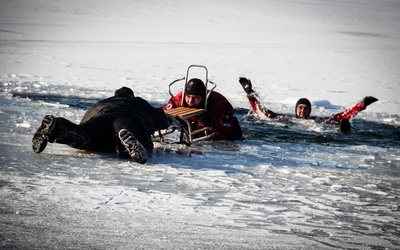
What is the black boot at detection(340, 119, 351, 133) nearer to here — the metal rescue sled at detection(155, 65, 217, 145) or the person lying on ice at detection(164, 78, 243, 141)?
the person lying on ice at detection(164, 78, 243, 141)

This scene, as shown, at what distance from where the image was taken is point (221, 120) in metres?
7.78

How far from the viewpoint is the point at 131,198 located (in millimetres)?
4617

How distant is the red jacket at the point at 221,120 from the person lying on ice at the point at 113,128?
3.75 ft

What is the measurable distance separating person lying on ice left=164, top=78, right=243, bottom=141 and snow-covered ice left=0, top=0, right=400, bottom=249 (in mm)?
242

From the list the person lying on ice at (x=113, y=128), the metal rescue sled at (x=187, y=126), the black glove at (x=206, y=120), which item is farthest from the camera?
the black glove at (x=206, y=120)

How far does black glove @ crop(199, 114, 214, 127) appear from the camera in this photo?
7715 millimetres

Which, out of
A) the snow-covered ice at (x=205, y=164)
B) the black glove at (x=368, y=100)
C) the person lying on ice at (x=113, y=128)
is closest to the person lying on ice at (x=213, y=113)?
the snow-covered ice at (x=205, y=164)

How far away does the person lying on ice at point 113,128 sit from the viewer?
5566 mm

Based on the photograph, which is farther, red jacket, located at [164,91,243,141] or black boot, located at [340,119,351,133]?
black boot, located at [340,119,351,133]

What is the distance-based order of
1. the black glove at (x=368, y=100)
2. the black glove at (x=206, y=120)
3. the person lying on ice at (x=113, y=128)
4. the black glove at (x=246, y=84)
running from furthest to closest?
1. the black glove at (x=246, y=84)
2. the black glove at (x=368, y=100)
3. the black glove at (x=206, y=120)
4. the person lying on ice at (x=113, y=128)

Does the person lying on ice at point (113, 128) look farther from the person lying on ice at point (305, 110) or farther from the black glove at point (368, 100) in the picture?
the black glove at point (368, 100)

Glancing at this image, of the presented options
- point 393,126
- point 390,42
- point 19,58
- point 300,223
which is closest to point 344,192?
point 300,223

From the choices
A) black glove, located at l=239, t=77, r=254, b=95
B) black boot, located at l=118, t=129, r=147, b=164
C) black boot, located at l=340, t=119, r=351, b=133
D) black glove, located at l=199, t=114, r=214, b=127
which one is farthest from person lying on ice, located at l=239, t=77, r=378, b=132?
black boot, located at l=118, t=129, r=147, b=164

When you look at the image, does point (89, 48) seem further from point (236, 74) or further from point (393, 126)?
point (393, 126)
